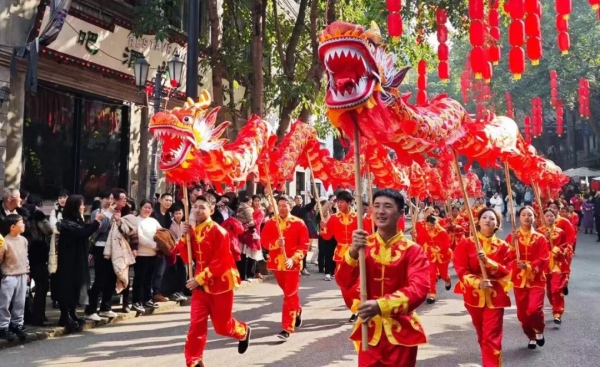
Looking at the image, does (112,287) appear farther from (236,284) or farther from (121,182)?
(121,182)

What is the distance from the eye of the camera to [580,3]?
32.7 m

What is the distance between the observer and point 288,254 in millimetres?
8289

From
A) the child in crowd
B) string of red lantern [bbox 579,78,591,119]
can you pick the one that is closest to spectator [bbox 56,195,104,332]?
the child in crowd

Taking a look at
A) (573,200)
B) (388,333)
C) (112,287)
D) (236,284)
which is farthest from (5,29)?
(573,200)

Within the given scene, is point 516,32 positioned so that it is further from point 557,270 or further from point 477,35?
point 557,270

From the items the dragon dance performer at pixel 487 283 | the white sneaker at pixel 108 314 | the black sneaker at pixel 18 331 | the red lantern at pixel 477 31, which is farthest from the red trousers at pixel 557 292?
the black sneaker at pixel 18 331

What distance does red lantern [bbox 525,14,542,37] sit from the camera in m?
10.1

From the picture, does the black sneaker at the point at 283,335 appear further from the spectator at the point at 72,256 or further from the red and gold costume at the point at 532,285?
the red and gold costume at the point at 532,285

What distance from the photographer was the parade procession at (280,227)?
13.5ft

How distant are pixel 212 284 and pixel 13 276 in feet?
8.55

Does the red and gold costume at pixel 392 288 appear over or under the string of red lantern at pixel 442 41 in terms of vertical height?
under

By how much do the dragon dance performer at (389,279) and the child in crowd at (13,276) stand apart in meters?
4.55

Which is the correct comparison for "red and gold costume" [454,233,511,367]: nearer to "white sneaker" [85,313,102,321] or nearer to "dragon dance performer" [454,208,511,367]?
A: "dragon dance performer" [454,208,511,367]

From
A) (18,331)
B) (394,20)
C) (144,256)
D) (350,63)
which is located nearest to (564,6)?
(394,20)
